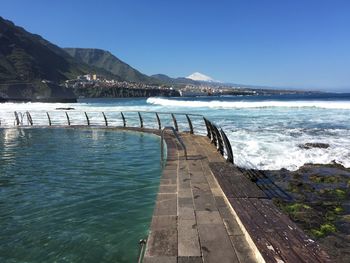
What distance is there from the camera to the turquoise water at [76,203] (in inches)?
182

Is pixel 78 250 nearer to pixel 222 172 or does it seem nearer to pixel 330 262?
pixel 330 262

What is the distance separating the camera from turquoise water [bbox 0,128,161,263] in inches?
182

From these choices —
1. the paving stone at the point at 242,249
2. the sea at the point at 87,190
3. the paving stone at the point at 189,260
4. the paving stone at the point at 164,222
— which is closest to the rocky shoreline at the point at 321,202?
the paving stone at the point at 242,249

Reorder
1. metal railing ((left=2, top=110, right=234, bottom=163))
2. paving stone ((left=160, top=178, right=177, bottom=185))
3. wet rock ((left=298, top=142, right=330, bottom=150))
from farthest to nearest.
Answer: wet rock ((left=298, top=142, right=330, bottom=150)), metal railing ((left=2, top=110, right=234, bottom=163)), paving stone ((left=160, top=178, right=177, bottom=185))

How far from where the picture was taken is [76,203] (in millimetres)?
6449

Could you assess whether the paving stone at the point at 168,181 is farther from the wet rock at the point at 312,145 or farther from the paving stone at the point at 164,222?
the wet rock at the point at 312,145

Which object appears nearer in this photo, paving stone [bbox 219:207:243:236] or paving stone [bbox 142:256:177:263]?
paving stone [bbox 142:256:177:263]

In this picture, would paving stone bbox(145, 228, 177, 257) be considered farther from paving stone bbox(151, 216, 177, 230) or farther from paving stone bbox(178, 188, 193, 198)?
paving stone bbox(178, 188, 193, 198)

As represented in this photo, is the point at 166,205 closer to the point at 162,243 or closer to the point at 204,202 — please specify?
the point at 204,202

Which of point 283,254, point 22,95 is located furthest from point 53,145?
point 22,95

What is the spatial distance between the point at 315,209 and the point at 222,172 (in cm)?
185

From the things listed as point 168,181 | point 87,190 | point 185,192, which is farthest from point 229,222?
point 87,190

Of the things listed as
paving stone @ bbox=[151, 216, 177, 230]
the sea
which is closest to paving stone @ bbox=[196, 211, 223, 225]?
paving stone @ bbox=[151, 216, 177, 230]

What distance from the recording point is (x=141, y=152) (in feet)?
39.2
